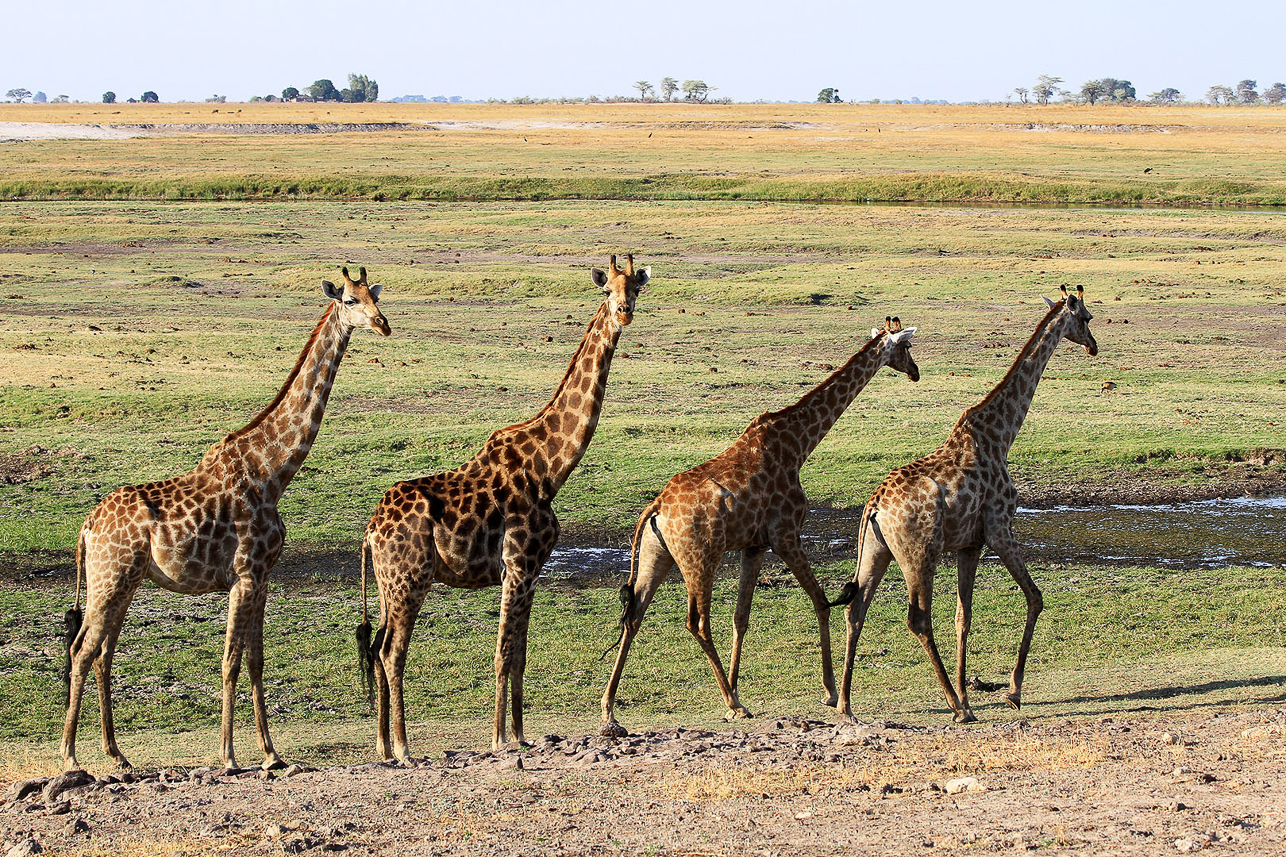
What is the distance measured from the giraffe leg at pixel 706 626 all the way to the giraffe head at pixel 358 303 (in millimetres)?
2545

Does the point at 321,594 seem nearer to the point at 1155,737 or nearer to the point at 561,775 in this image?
the point at 561,775

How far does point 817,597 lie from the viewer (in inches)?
377

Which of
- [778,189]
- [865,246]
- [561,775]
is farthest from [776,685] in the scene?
[778,189]

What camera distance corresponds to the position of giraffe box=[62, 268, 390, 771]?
8227 mm

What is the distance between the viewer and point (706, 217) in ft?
139

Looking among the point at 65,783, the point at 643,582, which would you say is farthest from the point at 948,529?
the point at 65,783

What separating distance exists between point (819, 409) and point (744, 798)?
3.56 metres

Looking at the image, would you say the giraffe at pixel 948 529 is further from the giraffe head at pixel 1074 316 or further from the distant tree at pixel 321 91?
the distant tree at pixel 321 91

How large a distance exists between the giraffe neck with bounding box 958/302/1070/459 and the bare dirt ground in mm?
2384

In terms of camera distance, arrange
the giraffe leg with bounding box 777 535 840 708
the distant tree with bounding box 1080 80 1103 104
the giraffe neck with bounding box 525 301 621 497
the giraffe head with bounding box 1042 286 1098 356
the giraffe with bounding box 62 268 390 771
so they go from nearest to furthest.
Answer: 1. the giraffe with bounding box 62 268 390 771
2. the giraffe neck with bounding box 525 301 621 497
3. the giraffe leg with bounding box 777 535 840 708
4. the giraffe head with bounding box 1042 286 1098 356
5. the distant tree with bounding box 1080 80 1103 104

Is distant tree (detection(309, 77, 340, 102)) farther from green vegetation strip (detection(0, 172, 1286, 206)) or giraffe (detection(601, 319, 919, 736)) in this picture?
giraffe (detection(601, 319, 919, 736))

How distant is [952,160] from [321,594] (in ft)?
187

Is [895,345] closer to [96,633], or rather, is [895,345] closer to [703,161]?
[96,633]

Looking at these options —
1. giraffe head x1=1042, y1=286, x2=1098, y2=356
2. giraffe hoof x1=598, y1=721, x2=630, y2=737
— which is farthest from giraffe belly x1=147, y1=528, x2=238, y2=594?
giraffe head x1=1042, y1=286, x2=1098, y2=356
